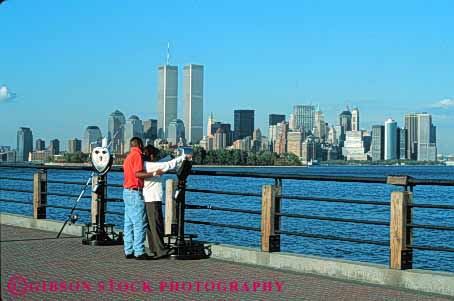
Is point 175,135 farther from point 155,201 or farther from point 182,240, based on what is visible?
point 182,240

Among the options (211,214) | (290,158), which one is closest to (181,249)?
(211,214)

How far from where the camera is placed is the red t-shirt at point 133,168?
11211 millimetres

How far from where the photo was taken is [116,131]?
15938 mm

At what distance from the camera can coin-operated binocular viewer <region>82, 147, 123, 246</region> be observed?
493 inches

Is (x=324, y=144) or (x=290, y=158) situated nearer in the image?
(x=290, y=158)

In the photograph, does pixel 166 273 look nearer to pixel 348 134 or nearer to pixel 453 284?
pixel 453 284

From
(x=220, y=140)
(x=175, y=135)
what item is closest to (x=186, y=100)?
(x=220, y=140)

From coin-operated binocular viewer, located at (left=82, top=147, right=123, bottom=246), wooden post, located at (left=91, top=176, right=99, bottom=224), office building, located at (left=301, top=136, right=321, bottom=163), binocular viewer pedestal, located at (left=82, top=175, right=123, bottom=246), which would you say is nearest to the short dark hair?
coin-operated binocular viewer, located at (left=82, top=147, right=123, bottom=246)

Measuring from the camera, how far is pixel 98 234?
41.1ft

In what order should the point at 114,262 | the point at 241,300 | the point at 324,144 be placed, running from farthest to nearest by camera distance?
the point at 324,144
the point at 114,262
the point at 241,300

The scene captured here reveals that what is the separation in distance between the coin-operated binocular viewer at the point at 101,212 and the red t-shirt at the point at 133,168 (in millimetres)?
1567

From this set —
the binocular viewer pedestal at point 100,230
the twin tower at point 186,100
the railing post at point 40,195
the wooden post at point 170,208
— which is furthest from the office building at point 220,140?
the wooden post at point 170,208

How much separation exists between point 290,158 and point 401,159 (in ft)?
148

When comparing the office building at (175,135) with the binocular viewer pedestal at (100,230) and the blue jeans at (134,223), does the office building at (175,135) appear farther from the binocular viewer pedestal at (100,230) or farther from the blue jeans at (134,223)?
the blue jeans at (134,223)
